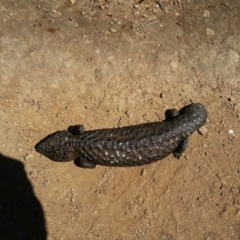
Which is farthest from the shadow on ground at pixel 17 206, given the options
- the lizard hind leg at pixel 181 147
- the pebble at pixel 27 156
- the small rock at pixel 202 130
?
the small rock at pixel 202 130

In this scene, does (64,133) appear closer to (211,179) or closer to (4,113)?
(4,113)

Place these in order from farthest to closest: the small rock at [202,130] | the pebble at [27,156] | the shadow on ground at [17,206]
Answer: the small rock at [202,130], the pebble at [27,156], the shadow on ground at [17,206]

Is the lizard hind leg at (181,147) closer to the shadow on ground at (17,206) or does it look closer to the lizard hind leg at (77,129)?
the lizard hind leg at (77,129)

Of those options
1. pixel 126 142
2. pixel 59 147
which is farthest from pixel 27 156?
pixel 126 142

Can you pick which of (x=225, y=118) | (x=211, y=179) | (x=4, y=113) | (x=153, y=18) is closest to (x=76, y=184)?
(x=4, y=113)

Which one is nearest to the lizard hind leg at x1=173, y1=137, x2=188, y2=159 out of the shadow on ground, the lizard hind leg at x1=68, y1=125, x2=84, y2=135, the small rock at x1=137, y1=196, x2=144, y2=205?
the small rock at x1=137, y1=196, x2=144, y2=205

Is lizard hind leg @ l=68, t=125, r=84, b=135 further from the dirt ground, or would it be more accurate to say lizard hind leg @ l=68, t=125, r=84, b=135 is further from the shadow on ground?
the shadow on ground
